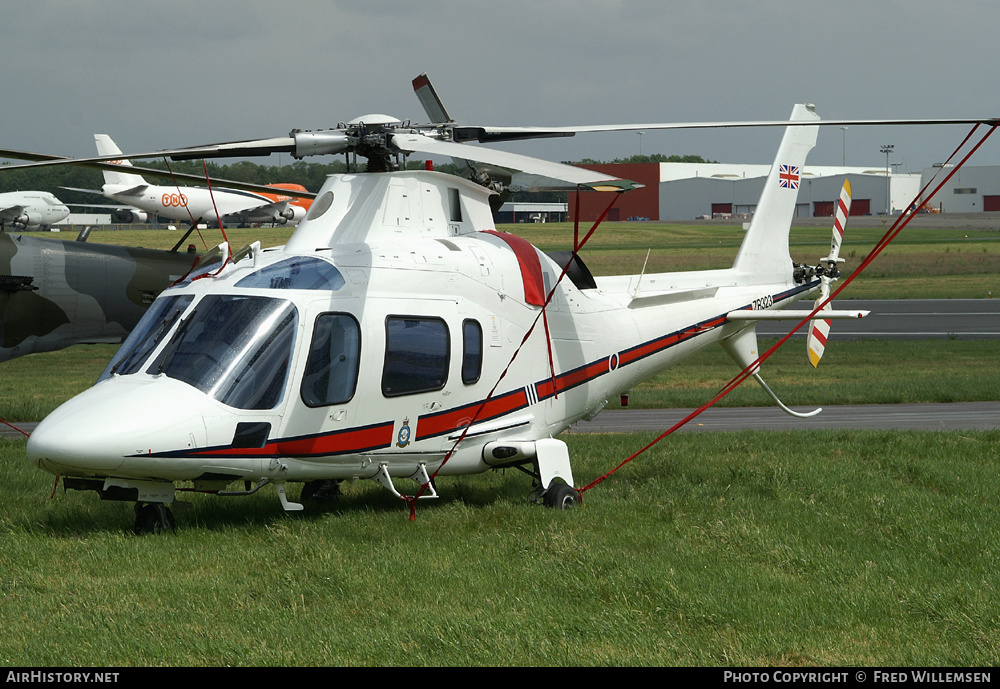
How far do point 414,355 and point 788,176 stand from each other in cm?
770

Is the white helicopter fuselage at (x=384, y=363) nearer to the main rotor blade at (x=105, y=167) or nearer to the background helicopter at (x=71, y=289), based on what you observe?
the main rotor blade at (x=105, y=167)

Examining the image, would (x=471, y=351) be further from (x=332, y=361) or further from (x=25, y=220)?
(x=25, y=220)

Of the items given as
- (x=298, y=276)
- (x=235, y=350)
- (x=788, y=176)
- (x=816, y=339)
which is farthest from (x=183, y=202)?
(x=235, y=350)

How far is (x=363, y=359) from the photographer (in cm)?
950

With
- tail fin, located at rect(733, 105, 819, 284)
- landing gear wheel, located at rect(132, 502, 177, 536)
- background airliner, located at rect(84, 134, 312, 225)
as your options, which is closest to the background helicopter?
landing gear wheel, located at rect(132, 502, 177, 536)

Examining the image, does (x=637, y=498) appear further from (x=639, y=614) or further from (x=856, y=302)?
(x=856, y=302)

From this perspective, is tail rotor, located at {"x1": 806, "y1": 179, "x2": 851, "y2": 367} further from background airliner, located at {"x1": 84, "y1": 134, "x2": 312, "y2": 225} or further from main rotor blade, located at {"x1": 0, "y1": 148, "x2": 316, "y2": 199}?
background airliner, located at {"x1": 84, "y1": 134, "x2": 312, "y2": 225}

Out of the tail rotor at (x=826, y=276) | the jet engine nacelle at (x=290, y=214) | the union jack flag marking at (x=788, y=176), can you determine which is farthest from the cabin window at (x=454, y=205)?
the jet engine nacelle at (x=290, y=214)

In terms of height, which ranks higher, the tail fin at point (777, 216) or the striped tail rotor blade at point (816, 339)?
the tail fin at point (777, 216)

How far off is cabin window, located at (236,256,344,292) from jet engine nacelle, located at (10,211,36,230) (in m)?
69.3

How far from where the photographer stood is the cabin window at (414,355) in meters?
9.70

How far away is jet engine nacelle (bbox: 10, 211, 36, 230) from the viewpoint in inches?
2894

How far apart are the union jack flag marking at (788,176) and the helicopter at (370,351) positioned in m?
3.02

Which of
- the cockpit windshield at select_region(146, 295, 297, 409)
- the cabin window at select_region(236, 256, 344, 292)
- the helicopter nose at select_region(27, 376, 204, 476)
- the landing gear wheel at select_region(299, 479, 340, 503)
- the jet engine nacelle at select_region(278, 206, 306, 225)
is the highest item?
the cabin window at select_region(236, 256, 344, 292)
